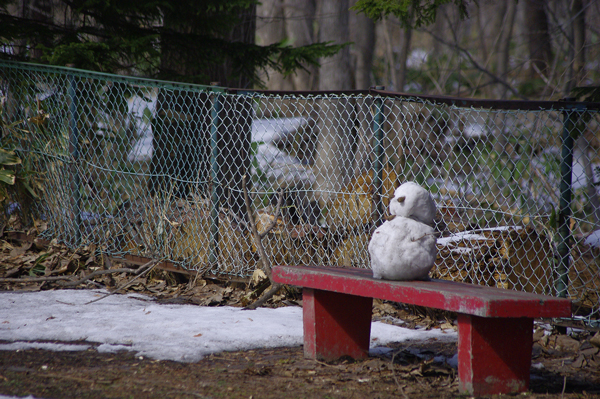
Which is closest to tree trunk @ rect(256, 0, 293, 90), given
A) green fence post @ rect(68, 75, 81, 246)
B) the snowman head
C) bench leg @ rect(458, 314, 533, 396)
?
green fence post @ rect(68, 75, 81, 246)

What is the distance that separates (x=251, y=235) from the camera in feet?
14.4

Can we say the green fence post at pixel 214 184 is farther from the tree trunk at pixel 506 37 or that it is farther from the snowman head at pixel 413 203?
the tree trunk at pixel 506 37

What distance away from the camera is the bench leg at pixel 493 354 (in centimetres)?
232

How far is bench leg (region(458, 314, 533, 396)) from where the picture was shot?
232 cm

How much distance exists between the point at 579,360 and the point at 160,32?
15.3 ft

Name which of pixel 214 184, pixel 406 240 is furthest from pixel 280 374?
pixel 214 184

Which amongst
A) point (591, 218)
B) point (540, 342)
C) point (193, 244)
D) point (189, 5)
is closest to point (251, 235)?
point (193, 244)

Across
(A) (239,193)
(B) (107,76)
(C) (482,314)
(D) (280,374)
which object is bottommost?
(D) (280,374)

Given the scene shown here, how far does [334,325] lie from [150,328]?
1174mm

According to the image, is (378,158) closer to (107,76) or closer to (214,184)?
(214,184)

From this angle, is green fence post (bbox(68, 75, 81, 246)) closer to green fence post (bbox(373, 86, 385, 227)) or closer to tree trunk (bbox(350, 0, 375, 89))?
green fence post (bbox(373, 86, 385, 227))

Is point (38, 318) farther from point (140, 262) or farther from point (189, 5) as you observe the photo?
point (189, 5)

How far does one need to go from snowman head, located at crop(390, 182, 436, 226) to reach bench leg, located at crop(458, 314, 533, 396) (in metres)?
0.52

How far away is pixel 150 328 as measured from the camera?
10.9 ft
